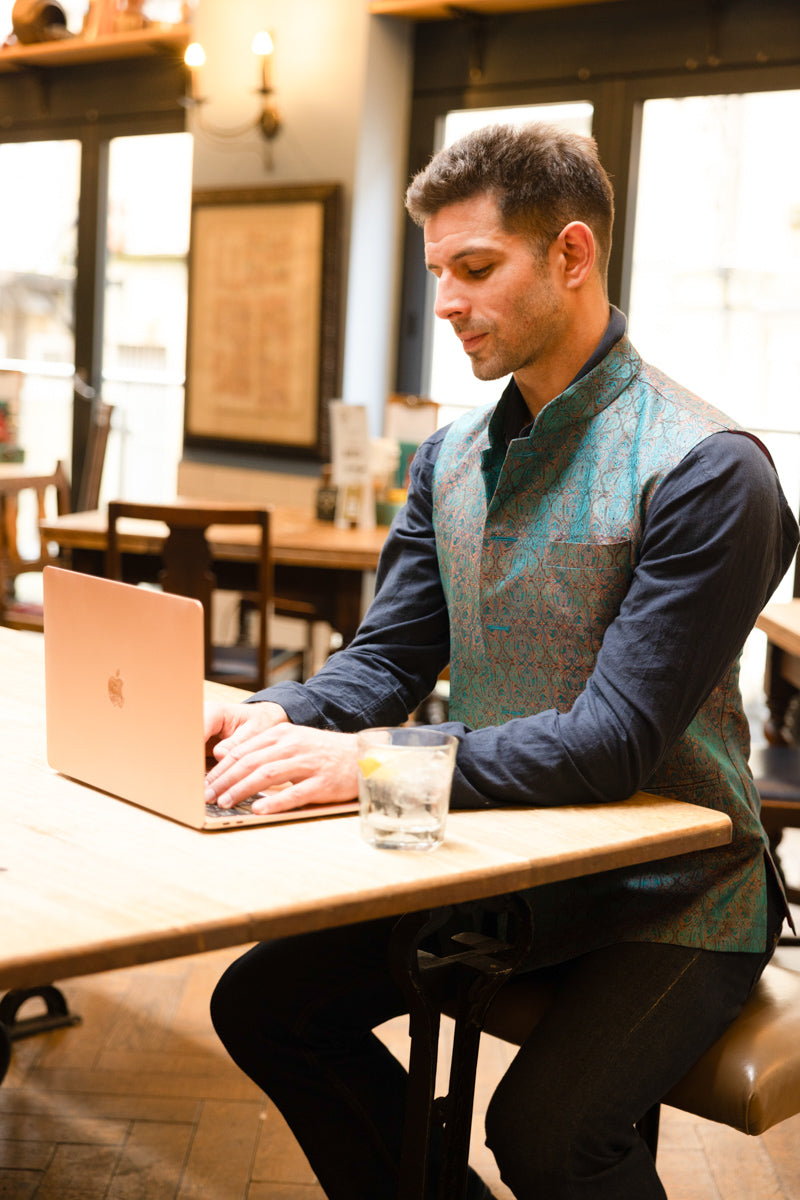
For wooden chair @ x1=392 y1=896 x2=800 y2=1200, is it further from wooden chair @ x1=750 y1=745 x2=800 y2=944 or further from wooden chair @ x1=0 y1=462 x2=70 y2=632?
wooden chair @ x1=0 y1=462 x2=70 y2=632

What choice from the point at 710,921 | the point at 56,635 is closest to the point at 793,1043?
the point at 710,921

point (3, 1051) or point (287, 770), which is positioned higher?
point (287, 770)

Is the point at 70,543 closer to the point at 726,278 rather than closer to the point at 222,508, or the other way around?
the point at 222,508

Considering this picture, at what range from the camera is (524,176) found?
4.41 ft

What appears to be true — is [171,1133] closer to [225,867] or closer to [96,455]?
[225,867]

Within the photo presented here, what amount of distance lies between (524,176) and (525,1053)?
0.88 metres

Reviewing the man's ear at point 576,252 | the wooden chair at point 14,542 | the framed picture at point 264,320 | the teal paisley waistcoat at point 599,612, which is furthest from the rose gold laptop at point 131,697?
the framed picture at point 264,320

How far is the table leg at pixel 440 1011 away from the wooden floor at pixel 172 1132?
2.35 feet

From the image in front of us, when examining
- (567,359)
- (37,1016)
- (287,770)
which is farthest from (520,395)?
(37,1016)

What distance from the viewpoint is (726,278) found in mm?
4402

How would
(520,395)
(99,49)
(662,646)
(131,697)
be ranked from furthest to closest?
1. (99,49)
2. (520,395)
3. (662,646)
4. (131,697)

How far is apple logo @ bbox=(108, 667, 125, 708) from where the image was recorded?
1131 mm

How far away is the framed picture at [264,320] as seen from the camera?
486cm

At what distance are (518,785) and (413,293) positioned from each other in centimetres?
412
